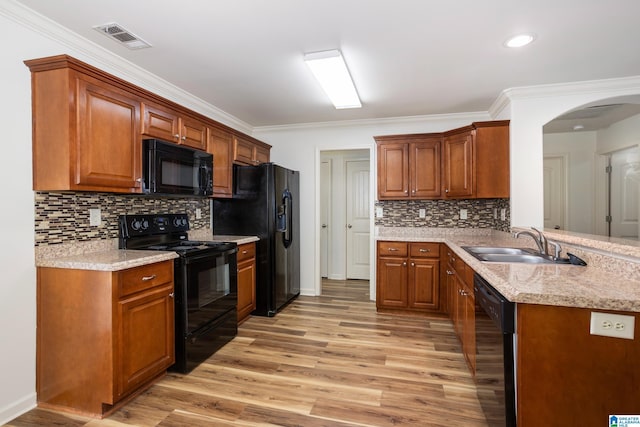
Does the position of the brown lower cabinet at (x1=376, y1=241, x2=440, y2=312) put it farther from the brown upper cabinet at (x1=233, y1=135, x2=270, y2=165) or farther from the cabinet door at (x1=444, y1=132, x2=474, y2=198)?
the brown upper cabinet at (x1=233, y1=135, x2=270, y2=165)

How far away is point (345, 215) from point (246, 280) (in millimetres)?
2530

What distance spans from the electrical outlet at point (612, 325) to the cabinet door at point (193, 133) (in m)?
2.93

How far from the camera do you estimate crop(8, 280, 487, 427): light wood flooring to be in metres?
1.86

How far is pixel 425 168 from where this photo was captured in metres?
3.84

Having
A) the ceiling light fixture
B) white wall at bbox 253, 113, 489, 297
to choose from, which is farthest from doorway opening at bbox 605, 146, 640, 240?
the ceiling light fixture

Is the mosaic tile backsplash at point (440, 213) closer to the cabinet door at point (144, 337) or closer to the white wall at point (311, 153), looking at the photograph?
the white wall at point (311, 153)

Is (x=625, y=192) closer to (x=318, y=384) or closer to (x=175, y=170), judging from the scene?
(x=318, y=384)

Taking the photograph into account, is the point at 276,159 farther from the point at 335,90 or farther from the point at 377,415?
the point at 377,415

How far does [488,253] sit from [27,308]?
324cm

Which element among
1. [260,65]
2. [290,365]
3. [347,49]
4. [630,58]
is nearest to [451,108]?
[630,58]

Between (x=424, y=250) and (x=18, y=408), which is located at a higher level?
(x=424, y=250)

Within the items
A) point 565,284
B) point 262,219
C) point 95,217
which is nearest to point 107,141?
point 95,217

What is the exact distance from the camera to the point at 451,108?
12.3 ft

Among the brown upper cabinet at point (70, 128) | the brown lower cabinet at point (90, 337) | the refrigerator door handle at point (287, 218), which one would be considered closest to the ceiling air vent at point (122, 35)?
the brown upper cabinet at point (70, 128)
